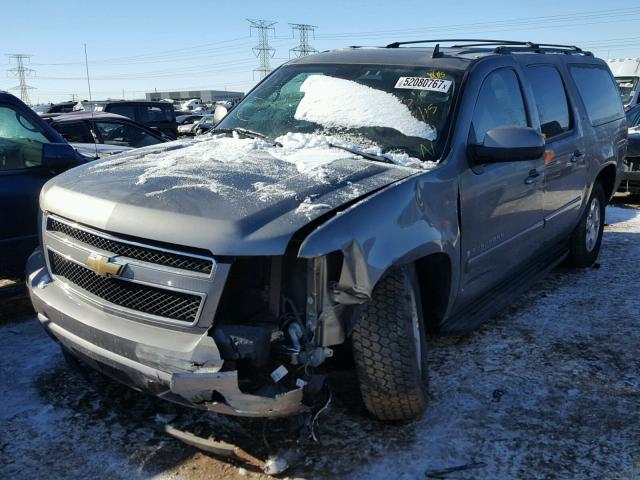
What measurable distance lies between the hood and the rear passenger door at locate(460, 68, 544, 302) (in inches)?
23.0

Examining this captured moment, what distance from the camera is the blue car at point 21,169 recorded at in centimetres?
439

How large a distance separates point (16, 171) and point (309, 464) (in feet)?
10.3

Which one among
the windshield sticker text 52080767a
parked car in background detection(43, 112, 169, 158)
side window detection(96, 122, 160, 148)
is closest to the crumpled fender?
the windshield sticker text 52080767a

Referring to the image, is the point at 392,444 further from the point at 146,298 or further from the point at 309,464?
the point at 146,298

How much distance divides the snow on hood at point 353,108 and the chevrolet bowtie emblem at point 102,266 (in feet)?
5.23

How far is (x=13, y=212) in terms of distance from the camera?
4.40 metres

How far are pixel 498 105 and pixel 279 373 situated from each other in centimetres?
236

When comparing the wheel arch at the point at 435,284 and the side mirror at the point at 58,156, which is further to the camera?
the side mirror at the point at 58,156

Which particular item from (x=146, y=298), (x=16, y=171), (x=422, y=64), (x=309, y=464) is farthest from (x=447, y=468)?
(x=16, y=171)

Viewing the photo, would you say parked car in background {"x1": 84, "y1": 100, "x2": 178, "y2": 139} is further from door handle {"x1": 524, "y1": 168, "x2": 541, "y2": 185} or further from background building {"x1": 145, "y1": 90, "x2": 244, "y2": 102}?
background building {"x1": 145, "y1": 90, "x2": 244, "y2": 102}

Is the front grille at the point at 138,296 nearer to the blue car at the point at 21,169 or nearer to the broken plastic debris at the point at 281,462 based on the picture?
the broken plastic debris at the point at 281,462

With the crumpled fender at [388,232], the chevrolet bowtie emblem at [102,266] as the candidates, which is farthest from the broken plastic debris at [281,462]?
the chevrolet bowtie emblem at [102,266]

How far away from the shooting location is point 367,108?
12.0 feet

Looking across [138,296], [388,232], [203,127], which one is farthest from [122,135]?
[388,232]
